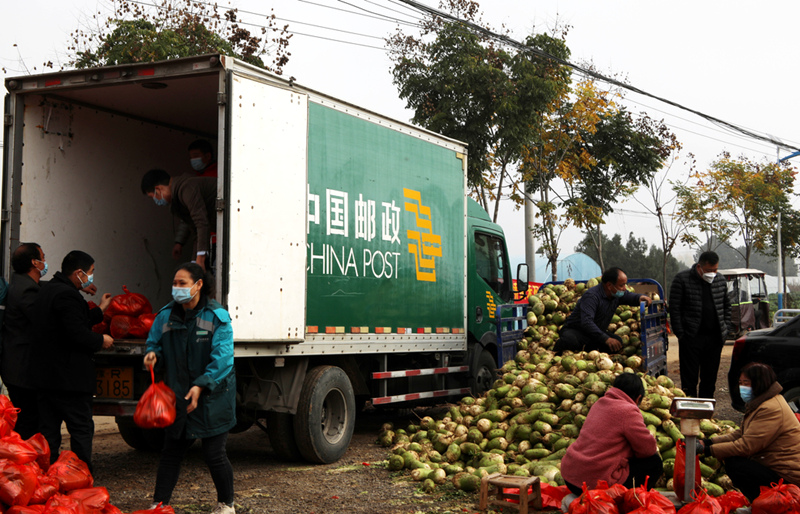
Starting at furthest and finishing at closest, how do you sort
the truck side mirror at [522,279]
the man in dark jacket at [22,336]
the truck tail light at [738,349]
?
the truck side mirror at [522,279], the truck tail light at [738,349], the man in dark jacket at [22,336]

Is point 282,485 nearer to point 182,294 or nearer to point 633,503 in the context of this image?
point 182,294

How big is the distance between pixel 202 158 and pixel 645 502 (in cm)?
531

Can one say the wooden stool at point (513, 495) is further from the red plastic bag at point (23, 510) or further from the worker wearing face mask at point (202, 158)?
the worker wearing face mask at point (202, 158)

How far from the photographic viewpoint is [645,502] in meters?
4.67

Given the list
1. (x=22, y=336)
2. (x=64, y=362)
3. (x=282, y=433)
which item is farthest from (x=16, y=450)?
(x=282, y=433)

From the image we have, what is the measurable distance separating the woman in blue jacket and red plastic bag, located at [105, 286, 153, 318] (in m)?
1.66

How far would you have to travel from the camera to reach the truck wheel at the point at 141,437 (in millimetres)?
8039

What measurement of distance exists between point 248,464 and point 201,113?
12.9ft

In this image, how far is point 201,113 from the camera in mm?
8297

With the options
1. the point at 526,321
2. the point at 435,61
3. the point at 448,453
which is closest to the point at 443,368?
the point at 526,321

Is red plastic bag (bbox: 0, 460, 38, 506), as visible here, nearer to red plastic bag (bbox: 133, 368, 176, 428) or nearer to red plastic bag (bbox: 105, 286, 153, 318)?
red plastic bag (bbox: 133, 368, 176, 428)

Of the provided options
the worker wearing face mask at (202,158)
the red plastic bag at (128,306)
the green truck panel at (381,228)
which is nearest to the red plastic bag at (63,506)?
the red plastic bag at (128,306)

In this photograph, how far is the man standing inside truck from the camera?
692 centimetres

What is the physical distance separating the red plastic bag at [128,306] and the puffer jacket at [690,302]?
6.24 m
